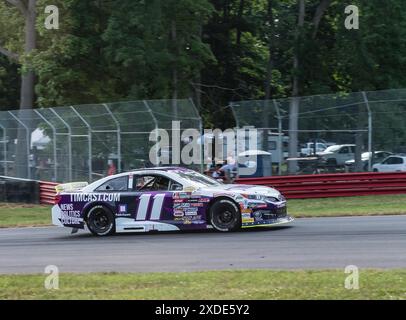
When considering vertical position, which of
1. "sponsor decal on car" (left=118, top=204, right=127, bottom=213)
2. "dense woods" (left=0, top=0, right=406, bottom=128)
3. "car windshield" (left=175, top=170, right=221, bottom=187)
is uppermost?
"dense woods" (left=0, top=0, right=406, bottom=128)

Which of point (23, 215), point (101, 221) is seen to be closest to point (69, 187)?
point (101, 221)

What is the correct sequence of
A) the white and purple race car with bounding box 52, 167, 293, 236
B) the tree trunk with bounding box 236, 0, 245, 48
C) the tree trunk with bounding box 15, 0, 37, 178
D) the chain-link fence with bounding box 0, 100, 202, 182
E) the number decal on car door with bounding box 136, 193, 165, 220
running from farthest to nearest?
the tree trunk with bounding box 236, 0, 245, 48 → the tree trunk with bounding box 15, 0, 37, 178 → the chain-link fence with bounding box 0, 100, 202, 182 → the number decal on car door with bounding box 136, 193, 165, 220 → the white and purple race car with bounding box 52, 167, 293, 236

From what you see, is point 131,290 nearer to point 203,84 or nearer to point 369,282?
point 369,282

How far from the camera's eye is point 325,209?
1814 cm

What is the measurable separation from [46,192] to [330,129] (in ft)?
33.6

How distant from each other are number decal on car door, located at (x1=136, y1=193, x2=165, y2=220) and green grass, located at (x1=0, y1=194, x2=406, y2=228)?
4.11m

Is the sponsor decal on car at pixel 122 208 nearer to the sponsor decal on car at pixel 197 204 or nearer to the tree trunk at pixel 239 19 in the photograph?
the sponsor decal on car at pixel 197 204

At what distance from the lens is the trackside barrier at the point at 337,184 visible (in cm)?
2092

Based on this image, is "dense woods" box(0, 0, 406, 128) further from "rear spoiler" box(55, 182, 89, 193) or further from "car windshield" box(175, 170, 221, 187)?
"car windshield" box(175, 170, 221, 187)

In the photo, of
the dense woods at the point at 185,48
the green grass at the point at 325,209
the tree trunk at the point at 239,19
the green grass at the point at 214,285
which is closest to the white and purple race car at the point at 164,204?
the green grass at the point at 325,209

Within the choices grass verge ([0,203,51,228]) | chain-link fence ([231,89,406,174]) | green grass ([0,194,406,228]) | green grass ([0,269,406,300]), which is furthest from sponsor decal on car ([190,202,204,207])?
chain-link fence ([231,89,406,174])

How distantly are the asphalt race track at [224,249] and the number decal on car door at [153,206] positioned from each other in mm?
408

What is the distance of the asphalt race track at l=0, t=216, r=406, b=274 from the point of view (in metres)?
9.69

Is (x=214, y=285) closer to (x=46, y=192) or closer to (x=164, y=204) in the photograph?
(x=164, y=204)
